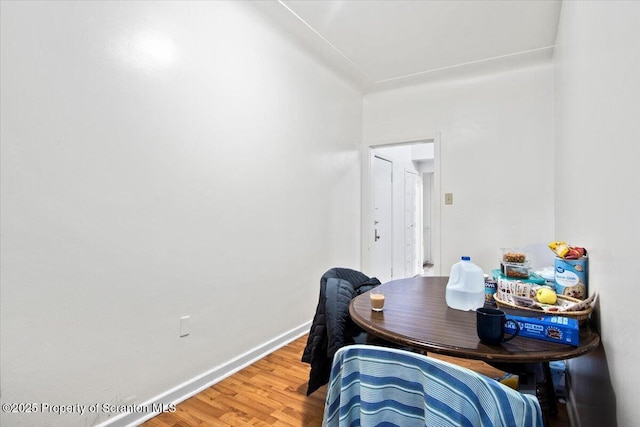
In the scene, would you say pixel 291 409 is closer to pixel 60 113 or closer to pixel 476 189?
pixel 60 113

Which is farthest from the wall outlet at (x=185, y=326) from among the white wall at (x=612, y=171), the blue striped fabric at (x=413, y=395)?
the white wall at (x=612, y=171)

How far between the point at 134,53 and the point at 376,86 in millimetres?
2855

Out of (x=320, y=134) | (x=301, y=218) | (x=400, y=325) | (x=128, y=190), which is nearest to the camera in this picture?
(x=400, y=325)

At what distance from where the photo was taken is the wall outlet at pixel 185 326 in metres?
1.94

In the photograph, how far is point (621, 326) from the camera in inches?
38.5

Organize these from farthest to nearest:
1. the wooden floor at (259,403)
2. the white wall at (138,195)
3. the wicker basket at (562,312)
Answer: the wooden floor at (259,403)
the white wall at (138,195)
the wicker basket at (562,312)

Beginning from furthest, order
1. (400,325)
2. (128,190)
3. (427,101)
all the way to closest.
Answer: (427,101) < (128,190) < (400,325)

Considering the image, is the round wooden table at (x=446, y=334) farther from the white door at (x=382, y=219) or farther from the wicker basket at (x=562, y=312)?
the white door at (x=382, y=219)

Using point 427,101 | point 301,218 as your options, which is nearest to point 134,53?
point 301,218

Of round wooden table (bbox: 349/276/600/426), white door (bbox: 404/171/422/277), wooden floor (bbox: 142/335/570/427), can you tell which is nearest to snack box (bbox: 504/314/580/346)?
round wooden table (bbox: 349/276/600/426)

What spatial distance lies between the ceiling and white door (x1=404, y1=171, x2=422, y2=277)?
2410mm

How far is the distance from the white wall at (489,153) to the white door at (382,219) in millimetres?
703

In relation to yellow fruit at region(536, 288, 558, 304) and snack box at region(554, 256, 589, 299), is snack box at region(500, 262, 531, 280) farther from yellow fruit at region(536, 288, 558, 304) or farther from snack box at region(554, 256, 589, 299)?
yellow fruit at region(536, 288, 558, 304)

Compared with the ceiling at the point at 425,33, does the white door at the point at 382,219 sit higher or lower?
lower
